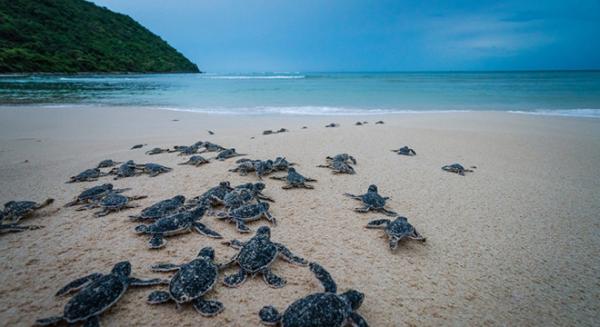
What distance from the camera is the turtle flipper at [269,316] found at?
168 cm

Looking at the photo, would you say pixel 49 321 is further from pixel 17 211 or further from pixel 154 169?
pixel 154 169

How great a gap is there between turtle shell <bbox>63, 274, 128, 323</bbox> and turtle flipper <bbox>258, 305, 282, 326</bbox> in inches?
38.6

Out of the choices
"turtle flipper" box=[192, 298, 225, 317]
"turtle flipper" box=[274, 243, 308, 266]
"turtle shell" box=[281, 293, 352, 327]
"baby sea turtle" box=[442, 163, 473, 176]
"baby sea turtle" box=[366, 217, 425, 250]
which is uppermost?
"baby sea turtle" box=[442, 163, 473, 176]

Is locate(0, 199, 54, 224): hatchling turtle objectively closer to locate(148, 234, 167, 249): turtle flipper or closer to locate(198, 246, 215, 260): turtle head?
locate(148, 234, 167, 249): turtle flipper

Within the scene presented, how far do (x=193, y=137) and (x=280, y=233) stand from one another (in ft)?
19.2

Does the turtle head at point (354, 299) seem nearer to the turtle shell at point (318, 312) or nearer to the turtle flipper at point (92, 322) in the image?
the turtle shell at point (318, 312)

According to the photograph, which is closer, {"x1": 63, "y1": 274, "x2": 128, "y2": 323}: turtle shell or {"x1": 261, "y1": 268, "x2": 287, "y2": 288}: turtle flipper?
{"x1": 63, "y1": 274, "x2": 128, "y2": 323}: turtle shell

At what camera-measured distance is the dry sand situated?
185 centimetres

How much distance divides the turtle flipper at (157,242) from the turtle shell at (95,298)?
56 cm

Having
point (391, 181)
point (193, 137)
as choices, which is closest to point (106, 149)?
point (193, 137)

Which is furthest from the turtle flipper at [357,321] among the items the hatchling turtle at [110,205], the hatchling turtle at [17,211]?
the hatchling turtle at [17,211]

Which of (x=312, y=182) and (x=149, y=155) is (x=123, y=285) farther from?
(x=149, y=155)

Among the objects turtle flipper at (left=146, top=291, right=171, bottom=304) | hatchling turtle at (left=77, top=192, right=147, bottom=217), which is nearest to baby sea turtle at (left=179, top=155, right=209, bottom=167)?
hatchling turtle at (left=77, top=192, right=147, bottom=217)

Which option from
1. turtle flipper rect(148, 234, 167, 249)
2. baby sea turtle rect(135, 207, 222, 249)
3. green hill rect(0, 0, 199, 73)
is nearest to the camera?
turtle flipper rect(148, 234, 167, 249)
